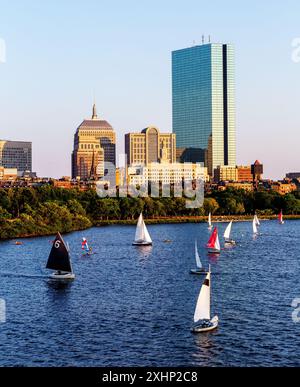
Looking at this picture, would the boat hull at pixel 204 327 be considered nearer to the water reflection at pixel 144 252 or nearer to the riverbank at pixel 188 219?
the water reflection at pixel 144 252

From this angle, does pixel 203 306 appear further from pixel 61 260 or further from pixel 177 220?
pixel 177 220

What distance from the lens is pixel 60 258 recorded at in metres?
72.4

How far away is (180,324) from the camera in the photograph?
163ft

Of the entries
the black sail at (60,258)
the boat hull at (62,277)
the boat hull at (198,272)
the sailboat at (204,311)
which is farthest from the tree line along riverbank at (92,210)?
the sailboat at (204,311)

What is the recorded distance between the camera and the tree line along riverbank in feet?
449

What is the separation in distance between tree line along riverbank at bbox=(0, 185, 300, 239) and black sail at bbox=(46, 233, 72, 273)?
181ft

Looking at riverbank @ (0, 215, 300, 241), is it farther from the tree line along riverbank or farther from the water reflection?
the water reflection

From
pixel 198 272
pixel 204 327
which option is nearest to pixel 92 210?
pixel 198 272

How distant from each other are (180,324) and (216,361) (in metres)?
8.59

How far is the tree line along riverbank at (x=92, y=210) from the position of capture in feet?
449
